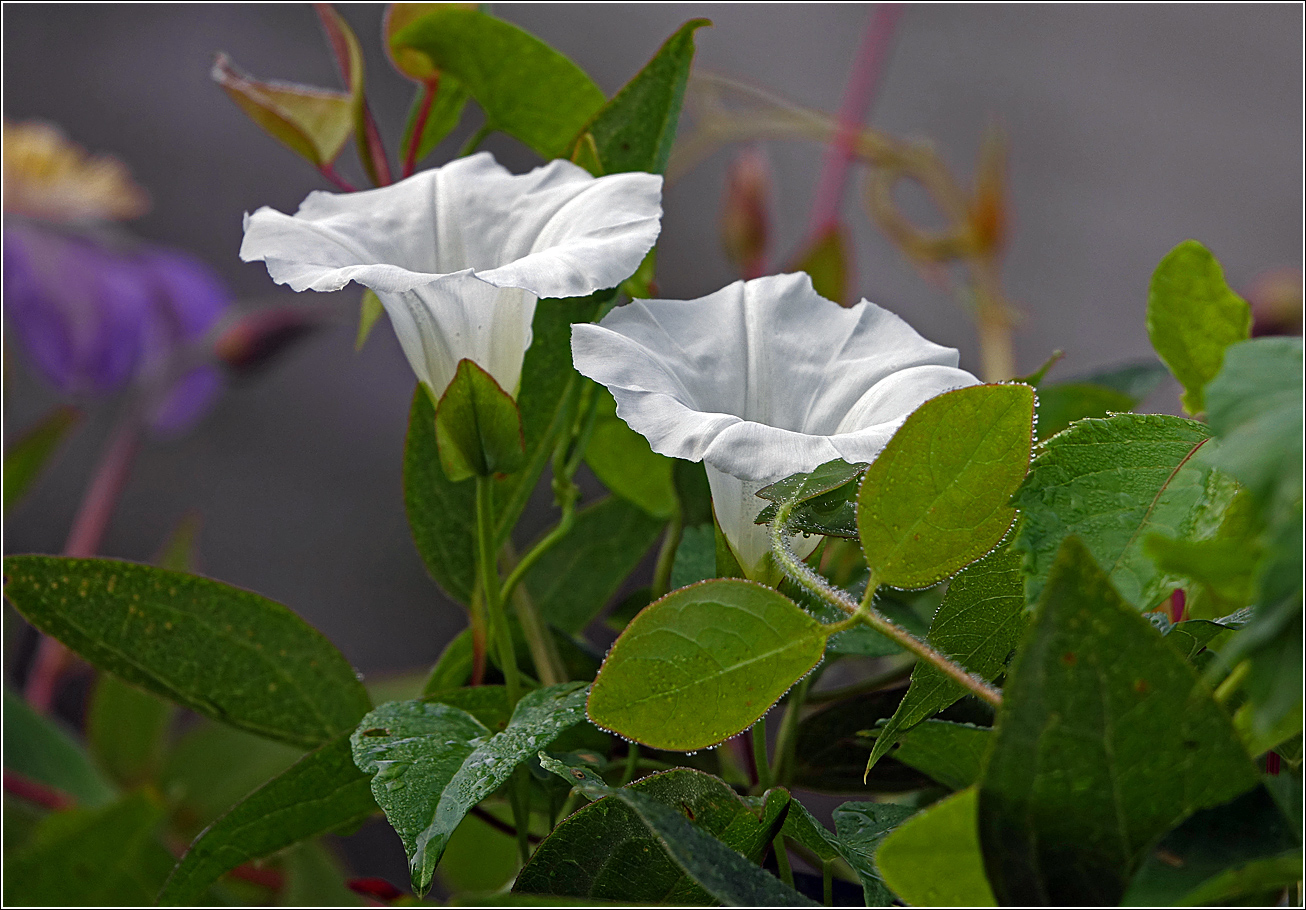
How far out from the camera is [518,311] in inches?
9.4

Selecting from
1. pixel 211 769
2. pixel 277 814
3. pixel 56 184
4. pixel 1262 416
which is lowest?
pixel 211 769

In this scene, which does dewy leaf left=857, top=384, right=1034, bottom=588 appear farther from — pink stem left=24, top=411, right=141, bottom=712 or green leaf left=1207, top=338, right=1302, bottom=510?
pink stem left=24, top=411, right=141, bottom=712

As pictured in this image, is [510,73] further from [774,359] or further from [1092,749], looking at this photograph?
[1092,749]

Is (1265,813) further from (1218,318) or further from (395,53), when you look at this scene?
(395,53)

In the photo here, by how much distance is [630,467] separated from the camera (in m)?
0.33

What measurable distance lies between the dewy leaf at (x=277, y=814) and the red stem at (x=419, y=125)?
166mm

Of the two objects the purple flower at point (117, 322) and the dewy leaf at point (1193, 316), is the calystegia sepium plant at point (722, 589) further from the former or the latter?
the purple flower at point (117, 322)

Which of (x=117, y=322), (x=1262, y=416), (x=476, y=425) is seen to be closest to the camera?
(x=1262, y=416)

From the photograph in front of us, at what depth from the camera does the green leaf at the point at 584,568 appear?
1.10ft

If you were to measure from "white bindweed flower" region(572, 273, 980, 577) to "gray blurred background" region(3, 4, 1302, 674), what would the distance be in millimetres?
944

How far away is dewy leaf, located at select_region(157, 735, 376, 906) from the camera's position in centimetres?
23

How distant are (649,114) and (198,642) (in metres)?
0.17

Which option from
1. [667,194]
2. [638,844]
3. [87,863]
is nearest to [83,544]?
[87,863]

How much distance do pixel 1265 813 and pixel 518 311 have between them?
0.17 metres
